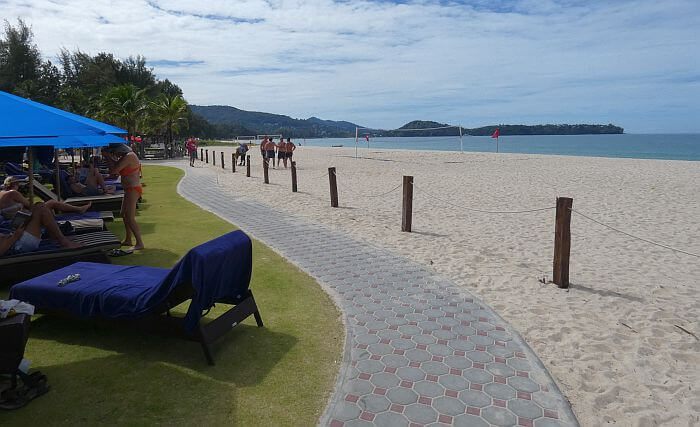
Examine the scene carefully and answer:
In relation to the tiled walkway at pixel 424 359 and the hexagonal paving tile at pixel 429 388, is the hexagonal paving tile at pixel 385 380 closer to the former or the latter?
the tiled walkway at pixel 424 359

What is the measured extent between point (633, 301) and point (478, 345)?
7.69 ft

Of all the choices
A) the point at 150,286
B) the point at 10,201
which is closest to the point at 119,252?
the point at 10,201

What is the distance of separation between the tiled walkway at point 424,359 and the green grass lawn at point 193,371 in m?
0.24

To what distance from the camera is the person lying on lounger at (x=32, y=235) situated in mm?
5492

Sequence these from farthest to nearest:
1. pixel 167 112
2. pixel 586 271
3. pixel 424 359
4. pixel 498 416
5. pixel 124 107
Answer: pixel 167 112
pixel 124 107
pixel 586 271
pixel 424 359
pixel 498 416

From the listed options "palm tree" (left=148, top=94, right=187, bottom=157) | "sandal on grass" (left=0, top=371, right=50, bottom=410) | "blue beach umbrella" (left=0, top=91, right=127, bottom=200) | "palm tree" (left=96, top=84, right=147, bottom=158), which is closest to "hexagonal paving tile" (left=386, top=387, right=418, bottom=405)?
"sandal on grass" (left=0, top=371, right=50, bottom=410)

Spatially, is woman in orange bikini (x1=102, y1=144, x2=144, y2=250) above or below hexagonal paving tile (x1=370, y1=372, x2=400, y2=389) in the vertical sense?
above

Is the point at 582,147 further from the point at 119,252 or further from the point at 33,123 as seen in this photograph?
the point at 33,123

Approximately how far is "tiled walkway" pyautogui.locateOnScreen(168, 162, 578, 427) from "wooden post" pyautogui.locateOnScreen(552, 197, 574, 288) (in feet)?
4.12

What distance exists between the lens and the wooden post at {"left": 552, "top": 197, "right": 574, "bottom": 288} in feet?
18.6

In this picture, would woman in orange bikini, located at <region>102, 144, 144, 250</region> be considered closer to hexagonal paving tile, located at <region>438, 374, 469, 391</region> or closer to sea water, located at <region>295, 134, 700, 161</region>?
hexagonal paving tile, located at <region>438, 374, 469, 391</region>

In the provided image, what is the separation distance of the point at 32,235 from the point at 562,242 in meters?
6.48

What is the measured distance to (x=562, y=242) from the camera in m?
5.70

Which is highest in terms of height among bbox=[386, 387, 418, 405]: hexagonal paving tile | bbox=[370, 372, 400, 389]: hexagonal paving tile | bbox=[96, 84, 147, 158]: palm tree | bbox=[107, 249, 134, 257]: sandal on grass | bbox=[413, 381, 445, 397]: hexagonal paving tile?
bbox=[96, 84, 147, 158]: palm tree
